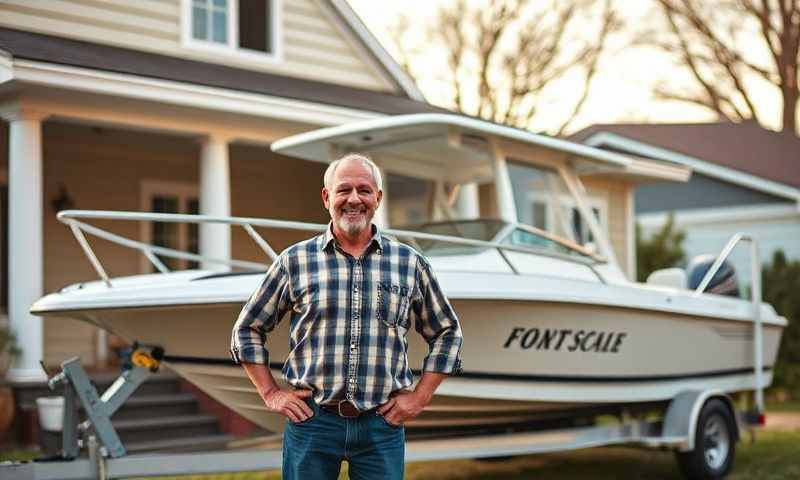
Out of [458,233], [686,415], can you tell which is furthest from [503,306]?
[686,415]

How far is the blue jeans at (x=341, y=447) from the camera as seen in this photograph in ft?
11.9

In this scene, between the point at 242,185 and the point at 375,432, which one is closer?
the point at 375,432

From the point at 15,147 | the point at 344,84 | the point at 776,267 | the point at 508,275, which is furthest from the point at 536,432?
the point at 776,267

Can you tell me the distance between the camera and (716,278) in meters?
8.91

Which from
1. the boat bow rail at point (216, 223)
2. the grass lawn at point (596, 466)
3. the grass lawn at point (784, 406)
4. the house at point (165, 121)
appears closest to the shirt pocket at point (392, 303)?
the boat bow rail at point (216, 223)

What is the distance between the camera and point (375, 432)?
363 cm

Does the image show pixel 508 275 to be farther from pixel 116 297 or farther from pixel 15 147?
pixel 15 147

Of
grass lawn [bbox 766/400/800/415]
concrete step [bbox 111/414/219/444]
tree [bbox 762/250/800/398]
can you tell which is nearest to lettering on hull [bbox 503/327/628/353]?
concrete step [bbox 111/414/219/444]

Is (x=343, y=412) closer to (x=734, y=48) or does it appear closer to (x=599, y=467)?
(x=599, y=467)

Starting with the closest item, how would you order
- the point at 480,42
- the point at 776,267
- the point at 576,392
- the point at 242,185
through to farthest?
the point at 576,392 < the point at 242,185 < the point at 776,267 < the point at 480,42

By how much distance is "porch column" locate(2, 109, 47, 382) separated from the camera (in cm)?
905

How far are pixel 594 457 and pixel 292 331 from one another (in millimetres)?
6532

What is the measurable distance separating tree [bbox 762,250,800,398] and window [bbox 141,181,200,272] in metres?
8.42

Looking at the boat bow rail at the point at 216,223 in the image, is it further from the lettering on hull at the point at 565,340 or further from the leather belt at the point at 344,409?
the leather belt at the point at 344,409
